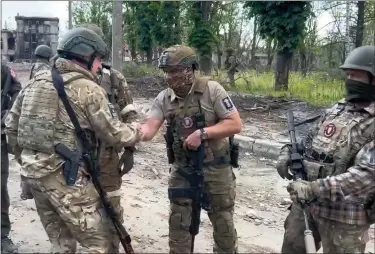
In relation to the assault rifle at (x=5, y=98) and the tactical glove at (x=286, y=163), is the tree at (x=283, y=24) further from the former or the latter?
the tactical glove at (x=286, y=163)

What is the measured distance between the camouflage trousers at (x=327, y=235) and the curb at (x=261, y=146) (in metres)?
4.64

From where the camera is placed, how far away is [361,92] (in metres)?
3.04

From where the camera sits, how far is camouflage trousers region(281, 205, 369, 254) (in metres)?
3.01

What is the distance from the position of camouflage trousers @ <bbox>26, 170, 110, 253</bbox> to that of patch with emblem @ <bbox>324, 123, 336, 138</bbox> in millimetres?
1542

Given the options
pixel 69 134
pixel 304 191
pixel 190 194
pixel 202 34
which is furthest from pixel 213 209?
pixel 202 34

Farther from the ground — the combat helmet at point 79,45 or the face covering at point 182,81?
the combat helmet at point 79,45

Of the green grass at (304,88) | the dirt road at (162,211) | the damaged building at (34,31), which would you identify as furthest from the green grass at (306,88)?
the damaged building at (34,31)

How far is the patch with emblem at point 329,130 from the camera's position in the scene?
121 inches

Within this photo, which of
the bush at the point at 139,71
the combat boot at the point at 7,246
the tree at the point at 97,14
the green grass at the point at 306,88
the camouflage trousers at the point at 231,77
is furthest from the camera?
the tree at the point at 97,14

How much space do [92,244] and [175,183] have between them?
3.18 ft

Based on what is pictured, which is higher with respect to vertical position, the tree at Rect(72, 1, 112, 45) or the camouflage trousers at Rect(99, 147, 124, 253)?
the tree at Rect(72, 1, 112, 45)

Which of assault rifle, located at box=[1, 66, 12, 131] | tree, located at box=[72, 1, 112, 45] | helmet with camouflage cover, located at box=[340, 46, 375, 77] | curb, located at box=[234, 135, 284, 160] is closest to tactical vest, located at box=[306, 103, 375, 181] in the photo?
helmet with camouflage cover, located at box=[340, 46, 375, 77]

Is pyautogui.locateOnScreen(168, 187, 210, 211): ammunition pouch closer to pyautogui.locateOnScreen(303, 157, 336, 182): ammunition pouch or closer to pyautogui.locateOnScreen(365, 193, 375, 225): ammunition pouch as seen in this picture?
pyautogui.locateOnScreen(303, 157, 336, 182): ammunition pouch

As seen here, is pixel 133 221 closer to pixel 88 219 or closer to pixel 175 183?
pixel 175 183
